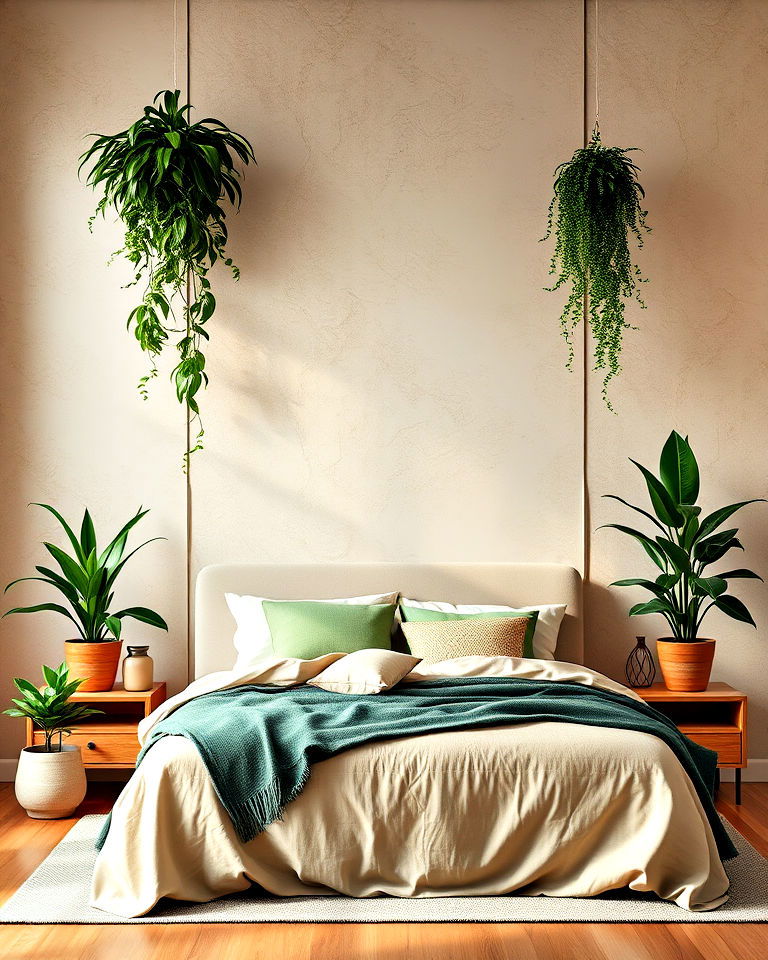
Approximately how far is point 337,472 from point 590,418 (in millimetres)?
1167

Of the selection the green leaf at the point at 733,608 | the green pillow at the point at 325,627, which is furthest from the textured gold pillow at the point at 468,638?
the green leaf at the point at 733,608

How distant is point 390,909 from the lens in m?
2.91

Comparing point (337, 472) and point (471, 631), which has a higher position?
point (337, 472)

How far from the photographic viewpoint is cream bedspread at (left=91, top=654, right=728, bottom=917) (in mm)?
2938

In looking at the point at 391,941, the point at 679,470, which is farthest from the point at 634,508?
the point at 391,941

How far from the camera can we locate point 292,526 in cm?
457

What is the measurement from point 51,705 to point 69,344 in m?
1.64

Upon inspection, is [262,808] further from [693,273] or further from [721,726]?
[693,273]

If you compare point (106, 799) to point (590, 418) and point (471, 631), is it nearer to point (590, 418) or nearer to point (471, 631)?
point (471, 631)

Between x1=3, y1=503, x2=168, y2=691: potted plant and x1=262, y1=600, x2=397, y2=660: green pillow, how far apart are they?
53 centimetres

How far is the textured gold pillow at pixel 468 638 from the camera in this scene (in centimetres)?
392

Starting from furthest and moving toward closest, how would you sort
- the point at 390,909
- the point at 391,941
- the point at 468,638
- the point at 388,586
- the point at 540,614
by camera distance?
1. the point at 388,586
2. the point at 540,614
3. the point at 468,638
4. the point at 390,909
5. the point at 391,941

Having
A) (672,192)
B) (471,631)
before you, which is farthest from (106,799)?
(672,192)

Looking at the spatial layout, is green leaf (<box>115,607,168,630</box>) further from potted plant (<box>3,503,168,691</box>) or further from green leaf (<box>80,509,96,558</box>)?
green leaf (<box>80,509,96,558</box>)
